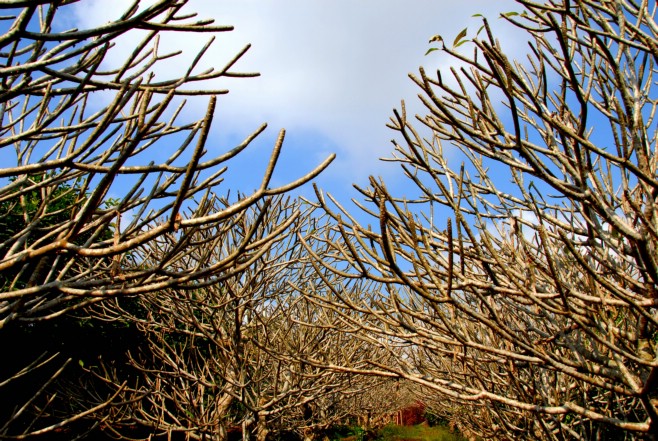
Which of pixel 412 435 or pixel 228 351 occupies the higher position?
pixel 228 351

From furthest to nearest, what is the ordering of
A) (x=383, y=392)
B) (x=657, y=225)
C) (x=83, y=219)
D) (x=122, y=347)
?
(x=383, y=392)
(x=122, y=347)
(x=657, y=225)
(x=83, y=219)

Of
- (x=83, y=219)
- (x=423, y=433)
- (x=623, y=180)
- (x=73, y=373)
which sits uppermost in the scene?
(x=623, y=180)

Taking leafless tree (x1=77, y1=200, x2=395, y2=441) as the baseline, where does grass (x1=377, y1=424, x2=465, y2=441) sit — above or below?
below

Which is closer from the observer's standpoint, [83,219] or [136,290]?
[83,219]

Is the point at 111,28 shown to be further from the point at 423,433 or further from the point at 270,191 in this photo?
the point at 423,433

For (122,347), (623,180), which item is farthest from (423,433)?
(623,180)

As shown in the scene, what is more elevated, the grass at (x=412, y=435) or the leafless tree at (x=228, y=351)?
the leafless tree at (x=228, y=351)

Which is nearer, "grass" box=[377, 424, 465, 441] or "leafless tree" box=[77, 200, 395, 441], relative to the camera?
"leafless tree" box=[77, 200, 395, 441]

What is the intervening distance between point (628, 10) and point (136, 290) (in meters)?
2.39

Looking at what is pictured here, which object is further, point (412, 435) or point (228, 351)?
point (412, 435)

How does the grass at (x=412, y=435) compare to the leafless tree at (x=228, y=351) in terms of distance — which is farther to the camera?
the grass at (x=412, y=435)

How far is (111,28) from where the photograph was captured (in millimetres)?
1166

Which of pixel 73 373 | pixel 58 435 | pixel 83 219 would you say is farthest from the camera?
pixel 73 373

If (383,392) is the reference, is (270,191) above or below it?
above
